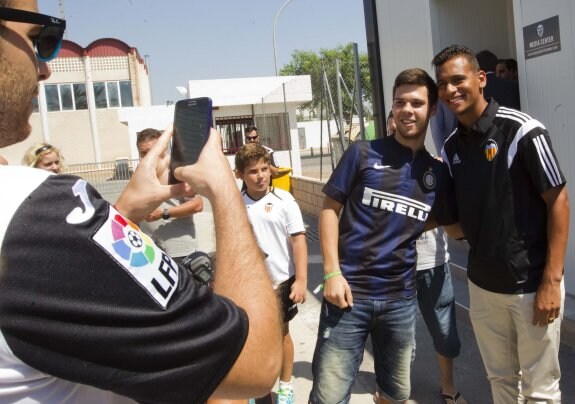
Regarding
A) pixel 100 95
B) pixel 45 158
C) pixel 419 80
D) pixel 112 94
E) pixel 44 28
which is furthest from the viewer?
pixel 112 94

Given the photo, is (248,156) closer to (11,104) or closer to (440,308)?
(440,308)

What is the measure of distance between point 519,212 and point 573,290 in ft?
7.60

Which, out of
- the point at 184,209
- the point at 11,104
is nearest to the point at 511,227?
the point at 11,104

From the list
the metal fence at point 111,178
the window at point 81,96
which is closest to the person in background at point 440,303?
the metal fence at point 111,178

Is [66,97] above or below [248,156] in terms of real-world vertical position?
above

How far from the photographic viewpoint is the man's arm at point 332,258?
2660 mm

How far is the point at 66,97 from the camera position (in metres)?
38.4

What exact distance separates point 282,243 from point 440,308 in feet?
3.86

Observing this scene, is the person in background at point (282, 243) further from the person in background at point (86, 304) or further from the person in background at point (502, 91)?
the person in background at point (86, 304)

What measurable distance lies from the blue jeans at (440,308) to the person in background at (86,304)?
2.71 m

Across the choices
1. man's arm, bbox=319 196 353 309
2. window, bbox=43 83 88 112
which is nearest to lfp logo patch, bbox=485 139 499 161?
man's arm, bbox=319 196 353 309

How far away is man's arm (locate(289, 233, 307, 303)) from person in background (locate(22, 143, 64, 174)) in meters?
2.27

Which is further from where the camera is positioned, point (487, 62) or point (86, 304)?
point (487, 62)

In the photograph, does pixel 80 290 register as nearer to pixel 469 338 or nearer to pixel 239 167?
pixel 239 167
